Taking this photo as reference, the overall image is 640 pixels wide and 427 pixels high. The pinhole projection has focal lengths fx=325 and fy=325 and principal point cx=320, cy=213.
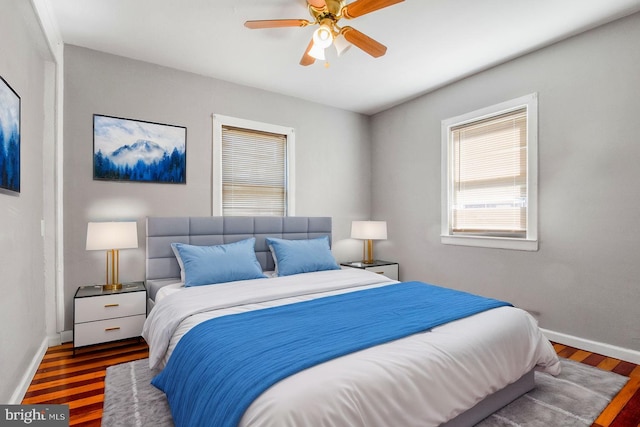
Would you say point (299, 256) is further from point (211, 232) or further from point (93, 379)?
point (93, 379)

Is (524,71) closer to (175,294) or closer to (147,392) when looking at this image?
(175,294)

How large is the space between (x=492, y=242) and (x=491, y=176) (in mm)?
721

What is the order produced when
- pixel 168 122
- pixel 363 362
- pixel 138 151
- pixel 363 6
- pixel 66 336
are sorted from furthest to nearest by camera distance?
pixel 168 122
pixel 138 151
pixel 66 336
pixel 363 6
pixel 363 362

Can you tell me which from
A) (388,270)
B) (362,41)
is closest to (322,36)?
(362,41)

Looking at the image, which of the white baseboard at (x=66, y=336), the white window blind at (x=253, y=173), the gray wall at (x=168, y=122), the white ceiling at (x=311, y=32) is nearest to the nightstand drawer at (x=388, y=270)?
the gray wall at (x=168, y=122)

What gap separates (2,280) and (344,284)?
7.25ft

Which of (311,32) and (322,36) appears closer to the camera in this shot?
(322,36)

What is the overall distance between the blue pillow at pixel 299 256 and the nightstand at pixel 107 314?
1.27 metres

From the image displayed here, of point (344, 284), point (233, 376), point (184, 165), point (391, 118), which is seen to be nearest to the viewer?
point (233, 376)

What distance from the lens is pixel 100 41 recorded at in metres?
2.94

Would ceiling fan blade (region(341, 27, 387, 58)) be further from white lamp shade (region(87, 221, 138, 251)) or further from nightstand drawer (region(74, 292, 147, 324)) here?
nightstand drawer (region(74, 292, 147, 324))

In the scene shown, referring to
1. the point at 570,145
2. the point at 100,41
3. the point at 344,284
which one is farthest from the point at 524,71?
the point at 100,41

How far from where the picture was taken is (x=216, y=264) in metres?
2.93

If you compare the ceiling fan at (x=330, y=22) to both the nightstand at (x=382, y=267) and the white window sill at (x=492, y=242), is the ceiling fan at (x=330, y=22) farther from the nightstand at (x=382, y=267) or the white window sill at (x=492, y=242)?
the nightstand at (x=382, y=267)
